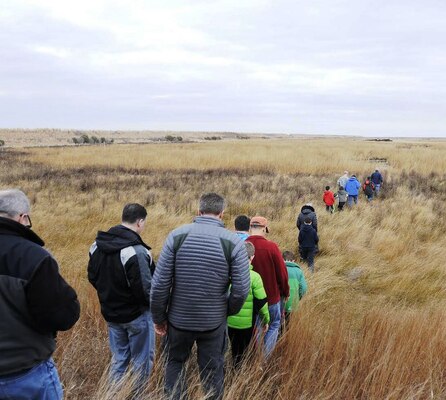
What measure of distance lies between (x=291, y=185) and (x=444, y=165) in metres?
13.7

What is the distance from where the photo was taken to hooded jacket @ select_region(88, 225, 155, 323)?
10.4 feet

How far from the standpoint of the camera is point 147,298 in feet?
10.6

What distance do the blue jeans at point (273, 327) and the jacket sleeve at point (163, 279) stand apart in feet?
4.26

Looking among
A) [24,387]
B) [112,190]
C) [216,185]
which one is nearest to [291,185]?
[216,185]

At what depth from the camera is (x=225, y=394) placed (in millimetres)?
3082

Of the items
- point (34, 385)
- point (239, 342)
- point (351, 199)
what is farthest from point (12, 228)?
point (351, 199)

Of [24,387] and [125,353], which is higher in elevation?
[24,387]

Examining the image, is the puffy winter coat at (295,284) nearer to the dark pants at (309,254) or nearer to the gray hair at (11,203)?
the dark pants at (309,254)

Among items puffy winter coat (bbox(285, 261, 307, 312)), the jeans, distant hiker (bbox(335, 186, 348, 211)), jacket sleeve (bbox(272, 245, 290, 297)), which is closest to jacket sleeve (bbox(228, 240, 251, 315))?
jacket sleeve (bbox(272, 245, 290, 297))

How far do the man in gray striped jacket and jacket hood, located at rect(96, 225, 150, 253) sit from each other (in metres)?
0.40

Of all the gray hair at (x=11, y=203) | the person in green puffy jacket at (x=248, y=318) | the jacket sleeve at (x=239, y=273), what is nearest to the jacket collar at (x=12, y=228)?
the gray hair at (x=11, y=203)

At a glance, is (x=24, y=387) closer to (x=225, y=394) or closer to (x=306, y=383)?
(x=225, y=394)

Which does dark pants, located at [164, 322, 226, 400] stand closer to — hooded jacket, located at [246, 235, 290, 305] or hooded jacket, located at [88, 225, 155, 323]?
hooded jacket, located at [88, 225, 155, 323]

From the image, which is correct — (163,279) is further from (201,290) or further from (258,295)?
(258,295)
